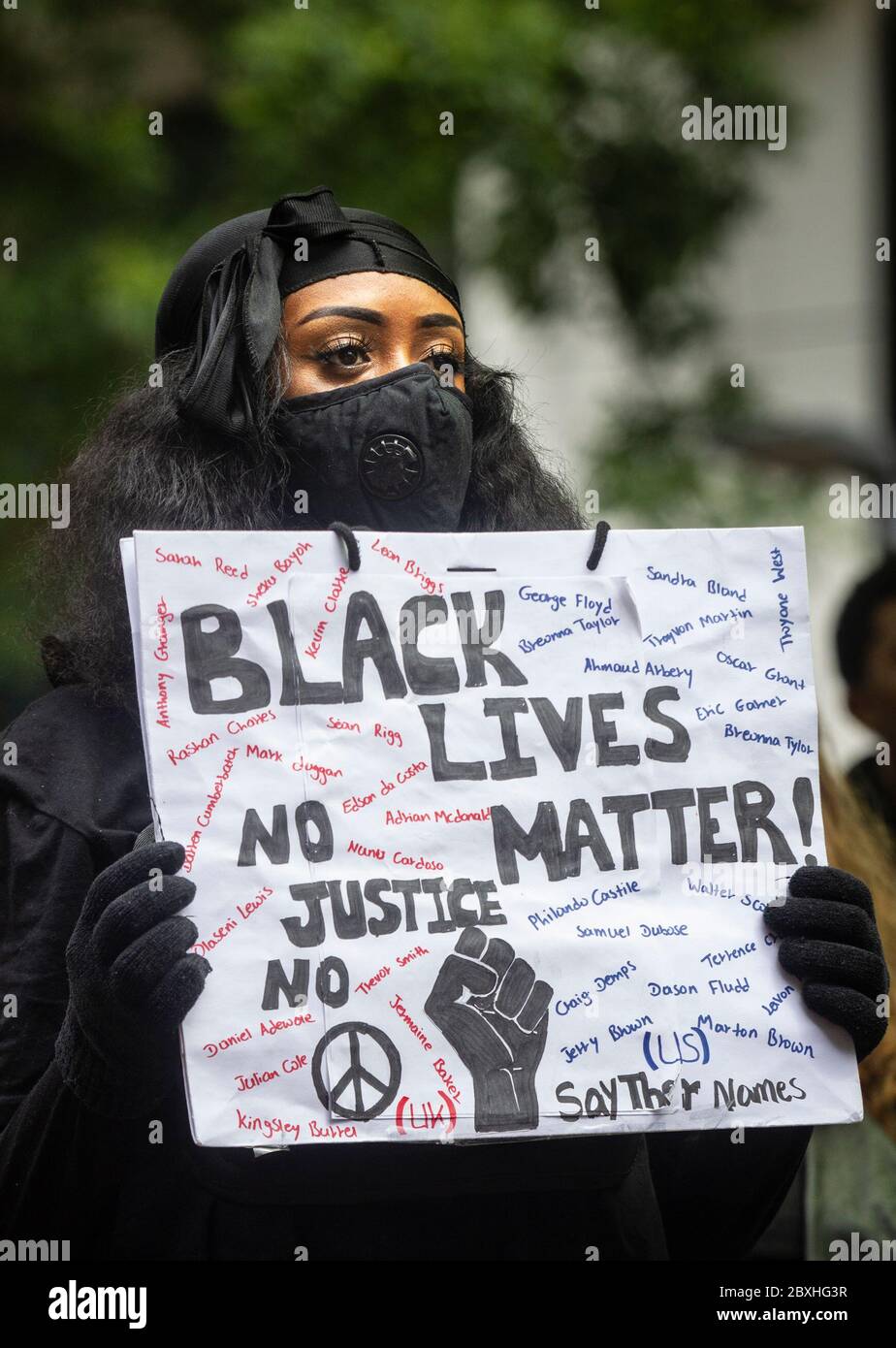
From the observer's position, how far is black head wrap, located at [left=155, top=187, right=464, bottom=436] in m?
2.42

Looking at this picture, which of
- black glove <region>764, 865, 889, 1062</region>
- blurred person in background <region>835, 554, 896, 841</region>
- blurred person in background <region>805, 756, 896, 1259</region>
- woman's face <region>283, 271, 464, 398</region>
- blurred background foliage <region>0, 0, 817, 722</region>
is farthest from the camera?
blurred background foliage <region>0, 0, 817, 722</region>

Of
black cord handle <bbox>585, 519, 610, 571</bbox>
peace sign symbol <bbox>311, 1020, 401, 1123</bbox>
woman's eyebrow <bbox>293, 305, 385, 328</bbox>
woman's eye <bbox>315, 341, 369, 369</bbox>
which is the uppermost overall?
woman's eyebrow <bbox>293, 305, 385, 328</bbox>

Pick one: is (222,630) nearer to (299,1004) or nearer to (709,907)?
(299,1004)

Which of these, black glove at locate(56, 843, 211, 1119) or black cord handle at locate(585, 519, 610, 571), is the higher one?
black cord handle at locate(585, 519, 610, 571)

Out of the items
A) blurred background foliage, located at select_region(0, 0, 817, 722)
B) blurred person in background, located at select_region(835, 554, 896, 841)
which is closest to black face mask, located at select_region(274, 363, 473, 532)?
blurred person in background, located at select_region(835, 554, 896, 841)

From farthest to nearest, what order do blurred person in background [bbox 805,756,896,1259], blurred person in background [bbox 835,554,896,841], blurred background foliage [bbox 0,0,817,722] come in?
blurred background foliage [bbox 0,0,817,722] → blurred person in background [bbox 835,554,896,841] → blurred person in background [bbox 805,756,896,1259]

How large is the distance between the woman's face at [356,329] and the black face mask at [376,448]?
0.03m

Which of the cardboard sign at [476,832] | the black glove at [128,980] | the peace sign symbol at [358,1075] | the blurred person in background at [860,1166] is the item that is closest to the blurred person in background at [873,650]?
the blurred person in background at [860,1166]

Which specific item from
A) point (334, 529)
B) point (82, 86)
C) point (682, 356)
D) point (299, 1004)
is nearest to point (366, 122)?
point (82, 86)

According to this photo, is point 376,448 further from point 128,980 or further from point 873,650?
point 873,650

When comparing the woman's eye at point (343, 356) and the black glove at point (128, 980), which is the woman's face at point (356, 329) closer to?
the woman's eye at point (343, 356)

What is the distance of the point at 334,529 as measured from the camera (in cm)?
227

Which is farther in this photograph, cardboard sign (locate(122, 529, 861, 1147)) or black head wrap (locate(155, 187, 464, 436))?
black head wrap (locate(155, 187, 464, 436))

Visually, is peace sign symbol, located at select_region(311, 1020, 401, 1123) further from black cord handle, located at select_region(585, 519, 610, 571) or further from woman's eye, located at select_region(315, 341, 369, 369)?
woman's eye, located at select_region(315, 341, 369, 369)
